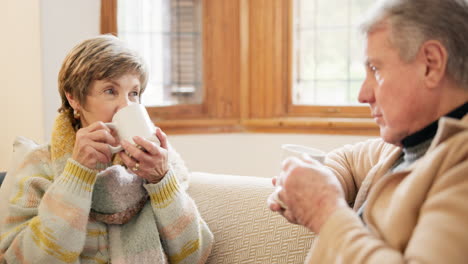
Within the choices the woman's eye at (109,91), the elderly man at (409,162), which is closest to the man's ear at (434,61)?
the elderly man at (409,162)

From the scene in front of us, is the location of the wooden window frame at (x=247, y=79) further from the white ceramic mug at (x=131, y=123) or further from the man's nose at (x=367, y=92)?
the man's nose at (x=367, y=92)

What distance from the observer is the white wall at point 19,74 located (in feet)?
8.71

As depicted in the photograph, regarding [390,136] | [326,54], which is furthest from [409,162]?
[326,54]

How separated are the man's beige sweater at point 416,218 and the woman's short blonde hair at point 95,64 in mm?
816

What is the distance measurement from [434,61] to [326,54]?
2612 mm

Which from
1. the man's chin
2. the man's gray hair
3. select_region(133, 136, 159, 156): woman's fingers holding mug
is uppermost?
the man's gray hair

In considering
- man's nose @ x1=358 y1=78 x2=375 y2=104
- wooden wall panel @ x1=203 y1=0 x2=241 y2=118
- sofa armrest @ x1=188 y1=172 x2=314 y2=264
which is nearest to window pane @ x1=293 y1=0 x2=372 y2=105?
wooden wall panel @ x1=203 y1=0 x2=241 y2=118

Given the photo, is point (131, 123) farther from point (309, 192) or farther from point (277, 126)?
point (277, 126)

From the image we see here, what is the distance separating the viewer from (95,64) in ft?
5.02

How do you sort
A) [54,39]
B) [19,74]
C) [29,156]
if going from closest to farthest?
[29,156] < [19,74] < [54,39]

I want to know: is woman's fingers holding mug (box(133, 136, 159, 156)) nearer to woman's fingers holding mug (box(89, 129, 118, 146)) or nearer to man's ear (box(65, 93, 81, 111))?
woman's fingers holding mug (box(89, 129, 118, 146))

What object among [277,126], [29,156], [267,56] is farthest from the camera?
[267,56]

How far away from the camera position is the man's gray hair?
1.01 meters

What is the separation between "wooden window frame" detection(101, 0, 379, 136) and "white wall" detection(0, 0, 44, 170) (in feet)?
2.64
